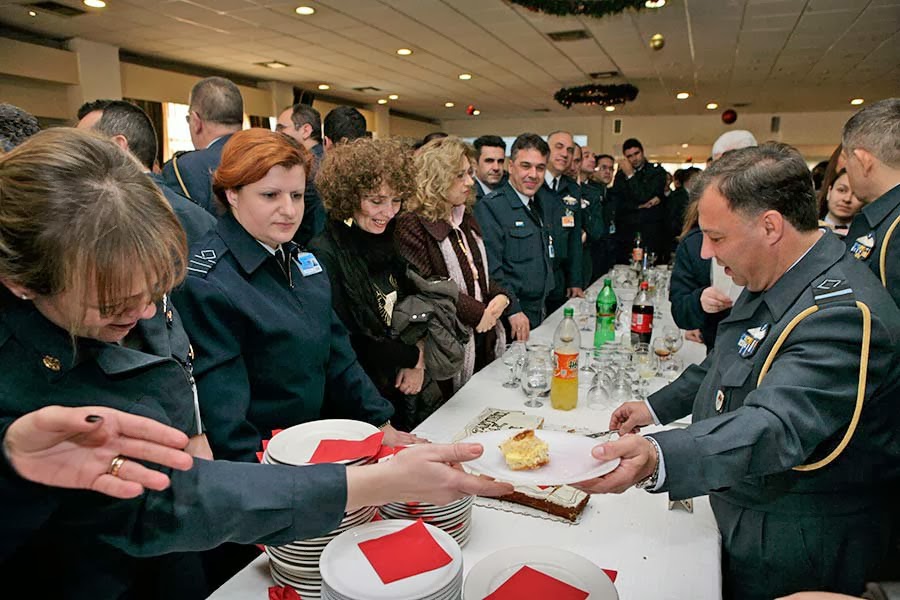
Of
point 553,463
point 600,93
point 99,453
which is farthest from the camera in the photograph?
point 600,93

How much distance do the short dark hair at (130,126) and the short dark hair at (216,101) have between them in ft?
1.68

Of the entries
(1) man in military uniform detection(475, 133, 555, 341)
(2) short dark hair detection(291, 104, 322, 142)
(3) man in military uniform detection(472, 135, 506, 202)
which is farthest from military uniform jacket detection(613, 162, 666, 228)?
(2) short dark hair detection(291, 104, 322, 142)

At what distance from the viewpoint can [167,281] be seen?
916 millimetres

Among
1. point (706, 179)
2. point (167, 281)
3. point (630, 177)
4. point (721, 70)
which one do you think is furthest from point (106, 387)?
point (721, 70)

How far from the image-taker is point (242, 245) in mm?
1604

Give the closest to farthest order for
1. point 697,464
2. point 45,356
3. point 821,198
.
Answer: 1. point 45,356
2. point 697,464
3. point 821,198

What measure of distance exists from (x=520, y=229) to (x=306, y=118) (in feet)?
5.74

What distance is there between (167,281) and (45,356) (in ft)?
0.68

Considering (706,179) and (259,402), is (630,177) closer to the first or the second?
(706,179)

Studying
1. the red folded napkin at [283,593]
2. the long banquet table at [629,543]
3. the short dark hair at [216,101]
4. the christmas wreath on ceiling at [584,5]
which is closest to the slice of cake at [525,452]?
the long banquet table at [629,543]

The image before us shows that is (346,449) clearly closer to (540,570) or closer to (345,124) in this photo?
(540,570)

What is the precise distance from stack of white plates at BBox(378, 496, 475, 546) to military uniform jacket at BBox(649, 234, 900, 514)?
432 millimetres

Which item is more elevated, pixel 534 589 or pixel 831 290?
pixel 831 290

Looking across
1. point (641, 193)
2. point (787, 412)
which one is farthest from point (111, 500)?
point (641, 193)
